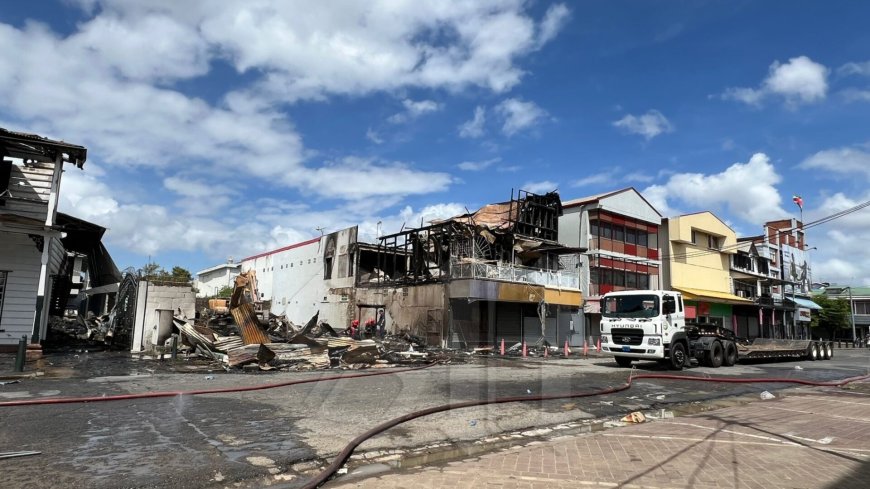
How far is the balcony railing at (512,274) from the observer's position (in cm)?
2866

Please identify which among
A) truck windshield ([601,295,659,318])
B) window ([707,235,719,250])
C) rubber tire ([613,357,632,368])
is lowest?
rubber tire ([613,357,632,368])

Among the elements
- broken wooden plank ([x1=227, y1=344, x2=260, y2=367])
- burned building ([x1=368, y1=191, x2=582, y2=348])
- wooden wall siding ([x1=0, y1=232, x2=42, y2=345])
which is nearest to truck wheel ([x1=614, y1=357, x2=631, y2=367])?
burned building ([x1=368, y1=191, x2=582, y2=348])

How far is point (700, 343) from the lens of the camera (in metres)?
20.2

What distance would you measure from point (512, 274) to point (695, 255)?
82.9 feet

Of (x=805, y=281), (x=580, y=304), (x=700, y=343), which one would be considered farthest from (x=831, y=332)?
(x=700, y=343)

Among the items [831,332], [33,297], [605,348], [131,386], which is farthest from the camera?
[831,332]

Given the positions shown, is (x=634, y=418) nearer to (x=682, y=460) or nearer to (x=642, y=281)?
(x=682, y=460)

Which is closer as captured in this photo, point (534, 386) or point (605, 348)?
point (534, 386)

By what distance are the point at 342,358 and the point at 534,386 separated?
6.95m

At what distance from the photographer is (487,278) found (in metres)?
28.7

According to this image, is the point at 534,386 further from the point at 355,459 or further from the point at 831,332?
the point at 831,332

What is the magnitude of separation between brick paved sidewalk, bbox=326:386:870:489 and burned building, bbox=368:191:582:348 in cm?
1964

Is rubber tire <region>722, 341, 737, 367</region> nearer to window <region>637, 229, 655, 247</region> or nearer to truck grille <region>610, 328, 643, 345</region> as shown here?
truck grille <region>610, 328, 643, 345</region>

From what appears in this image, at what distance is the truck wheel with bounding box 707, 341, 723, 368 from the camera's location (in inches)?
787
